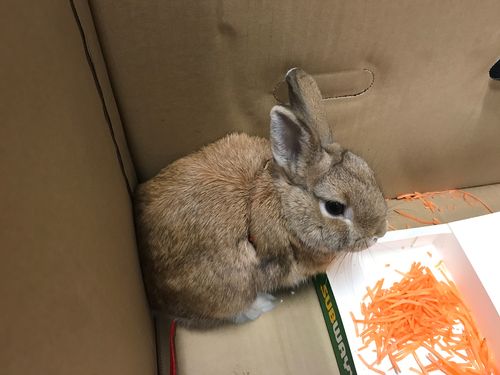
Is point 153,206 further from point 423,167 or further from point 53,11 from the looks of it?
point 423,167

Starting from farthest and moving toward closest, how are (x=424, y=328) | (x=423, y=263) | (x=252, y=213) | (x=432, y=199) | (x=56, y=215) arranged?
(x=432, y=199), (x=423, y=263), (x=424, y=328), (x=252, y=213), (x=56, y=215)

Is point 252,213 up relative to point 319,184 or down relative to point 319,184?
down

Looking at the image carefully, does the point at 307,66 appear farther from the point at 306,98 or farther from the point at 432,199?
the point at 432,199

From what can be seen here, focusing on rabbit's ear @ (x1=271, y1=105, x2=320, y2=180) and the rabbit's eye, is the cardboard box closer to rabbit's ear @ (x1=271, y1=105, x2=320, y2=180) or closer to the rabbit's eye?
the rabbit's eye

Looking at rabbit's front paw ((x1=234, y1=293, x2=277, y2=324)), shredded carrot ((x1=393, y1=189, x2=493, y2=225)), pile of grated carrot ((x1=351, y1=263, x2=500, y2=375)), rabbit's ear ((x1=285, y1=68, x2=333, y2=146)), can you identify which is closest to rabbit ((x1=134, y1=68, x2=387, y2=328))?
rabbit's ear ((x1=285, y1=68, x2=333, y2=146))

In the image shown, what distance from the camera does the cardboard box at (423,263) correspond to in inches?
56.4

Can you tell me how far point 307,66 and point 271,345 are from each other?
0.84m

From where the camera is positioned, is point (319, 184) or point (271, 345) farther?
point (271, 345)

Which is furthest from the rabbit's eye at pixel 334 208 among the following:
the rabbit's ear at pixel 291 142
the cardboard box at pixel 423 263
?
the cardboard box at pixel 423 263

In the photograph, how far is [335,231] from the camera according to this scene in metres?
1.30

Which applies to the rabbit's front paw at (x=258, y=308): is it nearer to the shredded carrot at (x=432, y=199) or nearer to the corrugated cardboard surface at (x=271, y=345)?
the corrugated cardboard surface at (x=271, y=345)

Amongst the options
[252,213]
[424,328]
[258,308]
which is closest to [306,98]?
[252,213]

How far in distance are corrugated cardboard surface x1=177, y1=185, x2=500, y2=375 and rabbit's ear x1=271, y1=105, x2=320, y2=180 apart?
0.53 m

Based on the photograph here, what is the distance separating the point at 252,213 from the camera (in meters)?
1.35
